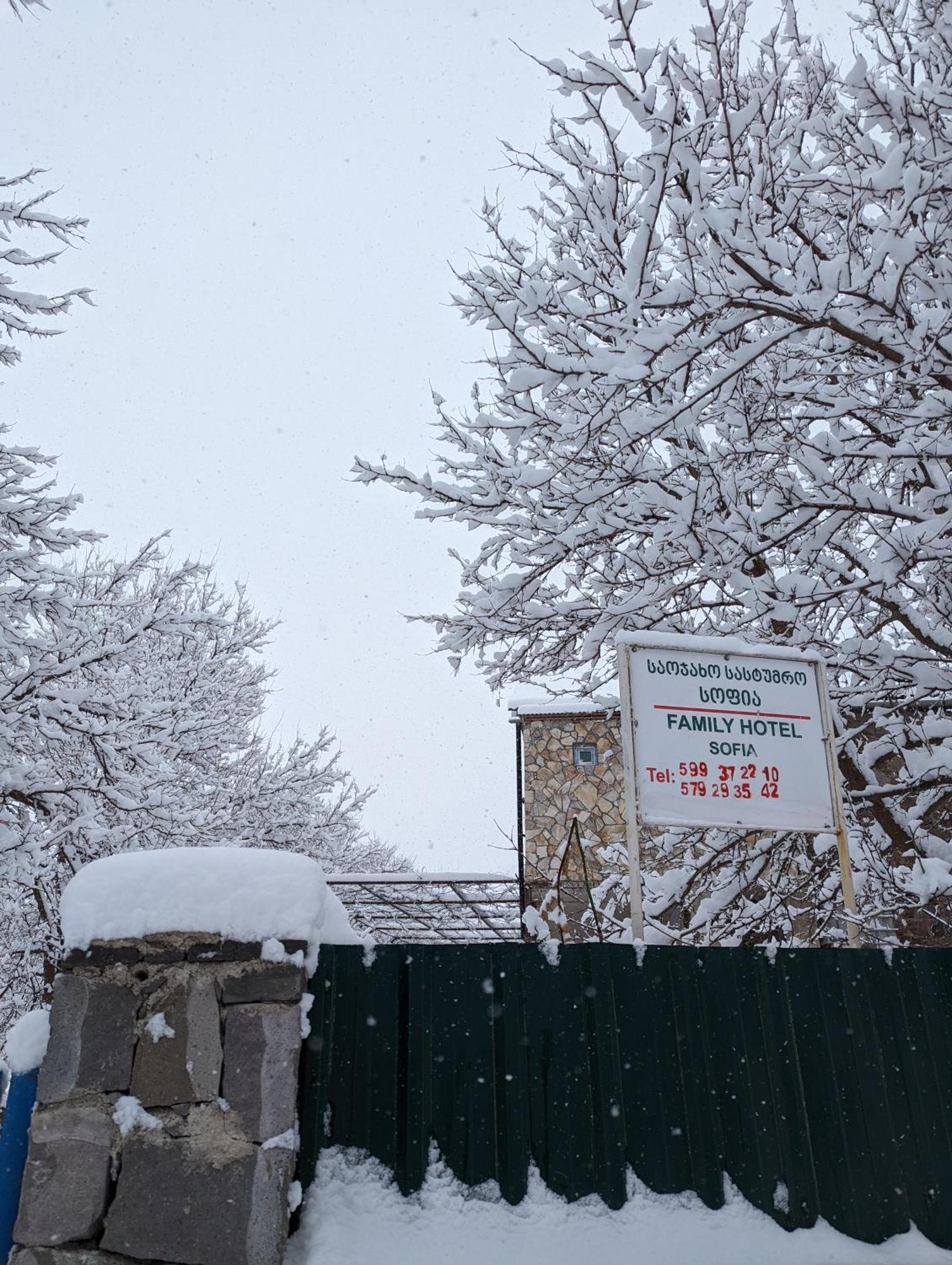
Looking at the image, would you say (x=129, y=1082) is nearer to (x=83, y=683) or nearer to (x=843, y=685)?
(x=843, y=685)

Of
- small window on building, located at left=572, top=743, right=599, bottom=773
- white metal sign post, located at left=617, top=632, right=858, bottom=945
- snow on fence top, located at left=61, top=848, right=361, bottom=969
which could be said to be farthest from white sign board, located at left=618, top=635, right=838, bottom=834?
small window on building, located at left=572, top=743, right=599, bottom=773

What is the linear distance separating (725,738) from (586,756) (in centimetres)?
1373

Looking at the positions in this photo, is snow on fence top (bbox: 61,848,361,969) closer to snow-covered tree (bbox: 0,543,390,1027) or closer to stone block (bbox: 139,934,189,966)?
stone block (bbox: 139,934,189,966)

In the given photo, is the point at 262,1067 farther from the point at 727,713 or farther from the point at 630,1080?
the point at 727,713

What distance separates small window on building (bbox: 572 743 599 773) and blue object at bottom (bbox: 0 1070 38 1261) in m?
15.0

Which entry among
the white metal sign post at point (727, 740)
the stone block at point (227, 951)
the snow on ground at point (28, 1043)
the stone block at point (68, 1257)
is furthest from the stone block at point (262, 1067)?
the white metal sign post at point (727, 740)

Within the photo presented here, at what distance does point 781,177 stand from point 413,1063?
4923 mm

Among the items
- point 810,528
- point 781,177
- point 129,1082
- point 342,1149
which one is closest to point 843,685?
point 810,528

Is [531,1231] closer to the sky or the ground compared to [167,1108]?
closer to the ground

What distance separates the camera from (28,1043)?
3.15 meters

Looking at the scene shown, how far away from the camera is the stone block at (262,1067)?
9.52 ft

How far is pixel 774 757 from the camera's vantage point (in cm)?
429

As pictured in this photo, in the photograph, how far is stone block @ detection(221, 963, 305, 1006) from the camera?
3043 mm

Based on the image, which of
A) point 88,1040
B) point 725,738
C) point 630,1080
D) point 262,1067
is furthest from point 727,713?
point 88,1040
